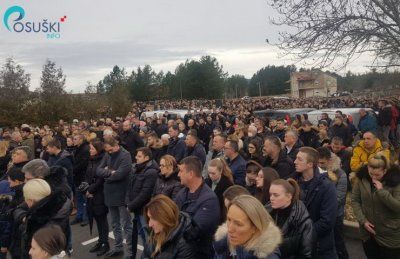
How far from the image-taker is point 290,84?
287 ft

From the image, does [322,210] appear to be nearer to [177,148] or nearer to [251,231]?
[251,231]

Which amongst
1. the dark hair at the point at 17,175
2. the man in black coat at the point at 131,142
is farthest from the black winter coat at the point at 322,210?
the man in black coat at the point at 131,142

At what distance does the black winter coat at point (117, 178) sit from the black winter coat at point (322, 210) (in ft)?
10.1

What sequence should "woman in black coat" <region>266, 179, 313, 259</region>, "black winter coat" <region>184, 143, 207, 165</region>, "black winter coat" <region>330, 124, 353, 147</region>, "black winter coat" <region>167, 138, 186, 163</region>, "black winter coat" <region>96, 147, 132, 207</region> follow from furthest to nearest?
"black winter coat" <region>330, 124, 353, 147</region>
"black winter coat" <region>167, 138, 186, 163</region>
"black winter coat" <region>184, 143, 207, 165</region>
"black winter coat" <region>96, 147, 132, 207</region>
"woman in black coat" <region>266, 179, 313, 259</region>

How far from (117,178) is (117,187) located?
195 mm

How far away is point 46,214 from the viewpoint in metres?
4.08

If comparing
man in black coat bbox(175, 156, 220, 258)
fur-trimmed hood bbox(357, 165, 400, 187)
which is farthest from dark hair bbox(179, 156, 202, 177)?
fur-trimmed hood bbox(357, 165, 400, 187)

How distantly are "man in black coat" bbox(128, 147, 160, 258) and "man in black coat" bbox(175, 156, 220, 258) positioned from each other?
42.9 inches

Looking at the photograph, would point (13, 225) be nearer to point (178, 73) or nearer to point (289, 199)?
point (289, 199)

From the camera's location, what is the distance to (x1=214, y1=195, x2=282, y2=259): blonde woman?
2.49 metres

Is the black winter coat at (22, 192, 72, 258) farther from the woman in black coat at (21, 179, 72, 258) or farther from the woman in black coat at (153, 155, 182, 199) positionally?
the woman in black coat at (153, 155, 182, 199)

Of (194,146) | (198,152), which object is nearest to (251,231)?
(198,152)

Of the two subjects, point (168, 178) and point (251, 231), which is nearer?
point (251, 231)

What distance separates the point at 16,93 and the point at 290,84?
2847 inches
